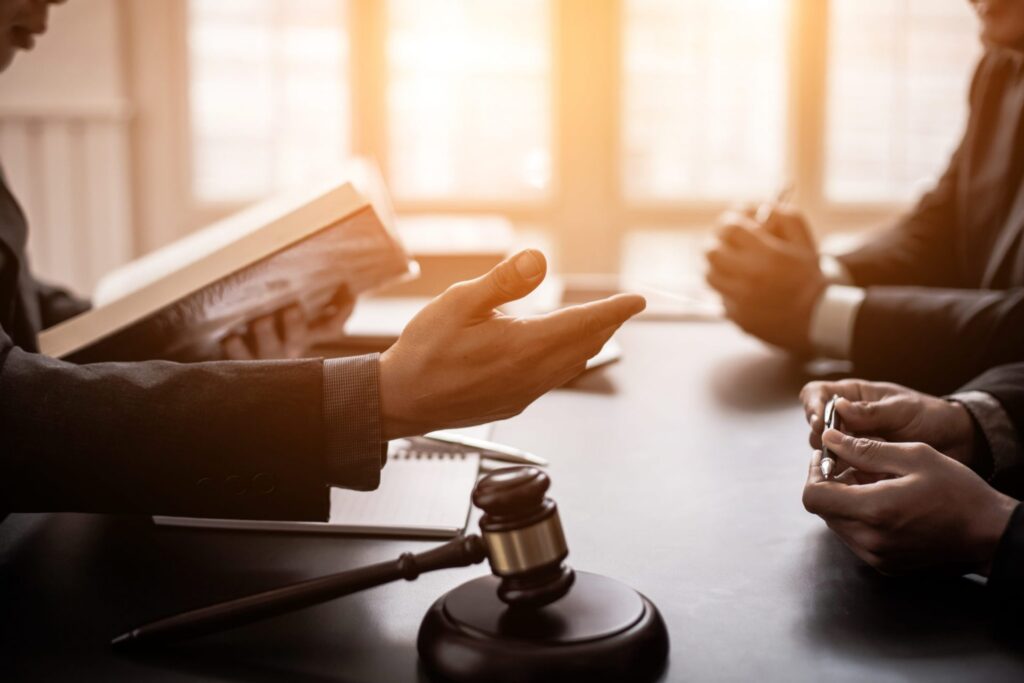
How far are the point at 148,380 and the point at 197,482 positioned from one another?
7 centimetres

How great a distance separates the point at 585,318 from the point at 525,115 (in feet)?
10.6

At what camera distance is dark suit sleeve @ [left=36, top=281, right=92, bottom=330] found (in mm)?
1323

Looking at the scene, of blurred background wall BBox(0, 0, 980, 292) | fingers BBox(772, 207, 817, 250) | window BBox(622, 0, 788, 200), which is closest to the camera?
fingers BBox(772, 207, 817, 250)

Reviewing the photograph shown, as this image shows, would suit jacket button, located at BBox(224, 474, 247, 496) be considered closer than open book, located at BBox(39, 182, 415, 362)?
Yes

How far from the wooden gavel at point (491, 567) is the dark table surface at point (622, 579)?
15 mm

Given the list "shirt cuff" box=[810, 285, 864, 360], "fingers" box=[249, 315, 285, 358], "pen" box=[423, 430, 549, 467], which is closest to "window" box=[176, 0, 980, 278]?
"shirt cuff" box=[810, 285, 864, 360]

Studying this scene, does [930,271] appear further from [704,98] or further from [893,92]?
[893,92]

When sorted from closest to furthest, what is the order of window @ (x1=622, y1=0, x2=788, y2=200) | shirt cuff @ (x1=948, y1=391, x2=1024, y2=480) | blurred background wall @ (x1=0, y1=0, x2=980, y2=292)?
shirt cuff @ (x1=948, y1=391, x2=1024, y2=480) < blurred background wall @ (x1=0, y1=0, x2=980, y2=292) < window @ (x1=622, y1=0, x2=788, y2=200)

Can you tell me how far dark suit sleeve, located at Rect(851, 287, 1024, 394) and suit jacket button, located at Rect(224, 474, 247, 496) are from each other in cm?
80

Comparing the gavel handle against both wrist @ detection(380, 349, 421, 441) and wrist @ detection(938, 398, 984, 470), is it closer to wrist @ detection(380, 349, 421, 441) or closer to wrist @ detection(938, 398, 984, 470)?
Result: wrist @ detection(380, 349, 421, 441)

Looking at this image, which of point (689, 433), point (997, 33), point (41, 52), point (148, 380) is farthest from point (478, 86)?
point (148, 380)

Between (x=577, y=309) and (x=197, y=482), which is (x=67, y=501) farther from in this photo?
(x=577, y=309)

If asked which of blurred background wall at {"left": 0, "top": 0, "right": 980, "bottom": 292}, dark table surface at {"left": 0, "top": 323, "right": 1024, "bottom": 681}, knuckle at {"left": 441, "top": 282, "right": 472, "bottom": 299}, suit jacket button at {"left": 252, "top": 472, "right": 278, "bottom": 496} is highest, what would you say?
blurred background wall at {"left": 0, "top": 0, "right": 980, "bottom": 292}

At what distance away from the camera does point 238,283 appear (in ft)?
2.82
